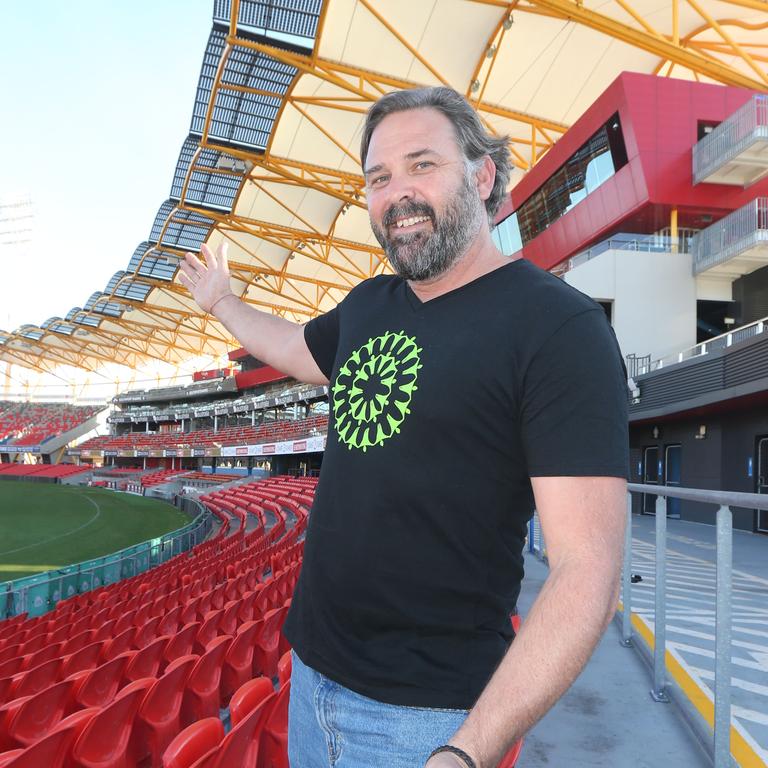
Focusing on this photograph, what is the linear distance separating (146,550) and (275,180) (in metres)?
21.1

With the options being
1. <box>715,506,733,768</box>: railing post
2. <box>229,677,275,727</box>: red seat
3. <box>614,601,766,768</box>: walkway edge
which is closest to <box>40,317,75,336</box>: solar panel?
<box>229,677,275,727</box>: red seat

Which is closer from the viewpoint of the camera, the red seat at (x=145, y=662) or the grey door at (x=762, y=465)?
the red seat at (x=145, y=662)

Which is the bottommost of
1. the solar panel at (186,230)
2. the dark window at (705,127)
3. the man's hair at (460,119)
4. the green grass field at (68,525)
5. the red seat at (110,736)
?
the green grass field at (68,525)

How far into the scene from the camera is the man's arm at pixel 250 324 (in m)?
2.23

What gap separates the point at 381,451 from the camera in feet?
4.75

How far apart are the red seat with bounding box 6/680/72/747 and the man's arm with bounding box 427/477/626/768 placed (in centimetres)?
360

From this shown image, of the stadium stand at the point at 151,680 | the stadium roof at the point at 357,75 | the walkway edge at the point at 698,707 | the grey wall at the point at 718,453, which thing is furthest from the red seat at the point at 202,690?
the stadium roof at the point at 357,75

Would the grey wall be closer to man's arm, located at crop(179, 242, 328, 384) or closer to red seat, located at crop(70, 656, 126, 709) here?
red seat, located at crop(70, 656, 126, 709)

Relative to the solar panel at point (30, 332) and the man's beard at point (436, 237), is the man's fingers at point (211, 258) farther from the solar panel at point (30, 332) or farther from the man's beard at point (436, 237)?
the solar panel at point (30, 332)

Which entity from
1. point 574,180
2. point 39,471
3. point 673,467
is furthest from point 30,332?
point 673,467

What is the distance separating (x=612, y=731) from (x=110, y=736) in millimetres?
2563

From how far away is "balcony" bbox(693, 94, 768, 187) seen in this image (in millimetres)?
16719

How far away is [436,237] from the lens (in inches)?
61.6

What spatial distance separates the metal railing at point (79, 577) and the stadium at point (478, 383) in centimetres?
6
